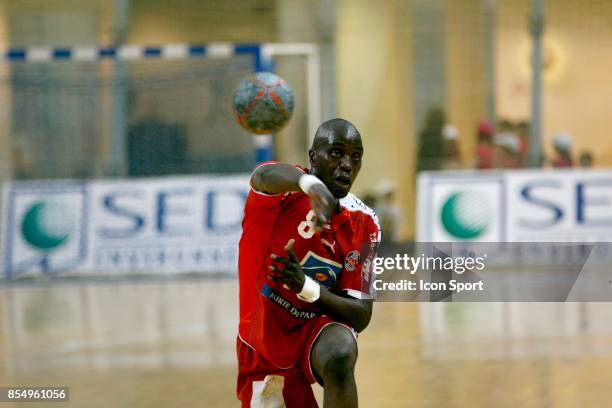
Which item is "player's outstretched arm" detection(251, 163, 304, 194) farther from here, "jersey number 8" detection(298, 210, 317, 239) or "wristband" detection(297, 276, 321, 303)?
"wristband" detection(297, 276, 321, 303)

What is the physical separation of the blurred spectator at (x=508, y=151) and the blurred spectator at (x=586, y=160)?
41.8 inches

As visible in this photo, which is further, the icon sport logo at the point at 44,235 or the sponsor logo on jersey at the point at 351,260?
A: the icon sport logo at the point at 44,235

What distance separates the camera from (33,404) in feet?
22.2

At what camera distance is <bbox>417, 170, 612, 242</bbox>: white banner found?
14.9 metres

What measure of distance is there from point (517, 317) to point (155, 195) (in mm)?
6582

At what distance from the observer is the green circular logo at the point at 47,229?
14992 mm

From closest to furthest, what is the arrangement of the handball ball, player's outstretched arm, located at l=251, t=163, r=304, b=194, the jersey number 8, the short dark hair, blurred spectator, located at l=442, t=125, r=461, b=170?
player's outstretched arm, located at l=251, t=163, r=304, b=194 → the short dark hair → the jersey number 8 → the handball ball → blurred spectator, located at l=442, t=125, r=461, b=170

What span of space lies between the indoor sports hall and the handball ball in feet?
0.08

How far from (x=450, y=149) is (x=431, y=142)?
394 mm

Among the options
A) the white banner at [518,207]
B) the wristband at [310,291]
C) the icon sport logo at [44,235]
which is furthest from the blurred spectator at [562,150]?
the wristband at [310,291]

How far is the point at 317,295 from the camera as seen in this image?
4.25m

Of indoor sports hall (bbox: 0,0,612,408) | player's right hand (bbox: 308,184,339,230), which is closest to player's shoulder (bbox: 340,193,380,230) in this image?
player's right hand (bbox: 308,184,339,230)

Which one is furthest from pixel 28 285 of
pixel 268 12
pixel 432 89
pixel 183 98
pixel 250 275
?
pixel 250 275

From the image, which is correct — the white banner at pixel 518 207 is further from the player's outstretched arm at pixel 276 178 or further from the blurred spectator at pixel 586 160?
the player's outstretched arm at pixel 276 178
